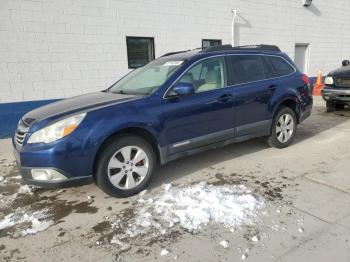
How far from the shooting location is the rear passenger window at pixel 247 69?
473 cm

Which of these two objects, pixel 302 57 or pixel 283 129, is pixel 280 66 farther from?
pixel 302 57

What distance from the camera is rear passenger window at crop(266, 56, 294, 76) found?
532 cm

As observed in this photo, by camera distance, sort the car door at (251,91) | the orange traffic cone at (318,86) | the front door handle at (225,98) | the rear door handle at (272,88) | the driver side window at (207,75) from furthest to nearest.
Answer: the orange traffic cone at (318,86) < the rear door handle at (272,88) < the car door at (251,91) < the front door handle at (225,98) < the driver side window at (207,75)

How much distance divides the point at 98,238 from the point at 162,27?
6.89 m

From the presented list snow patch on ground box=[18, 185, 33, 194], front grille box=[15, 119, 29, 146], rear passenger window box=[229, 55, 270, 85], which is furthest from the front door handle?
snow patch on ground box=[18, 185, 33, 194]

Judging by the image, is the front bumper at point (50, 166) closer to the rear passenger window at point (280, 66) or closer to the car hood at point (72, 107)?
the car hood at point (72, 107)

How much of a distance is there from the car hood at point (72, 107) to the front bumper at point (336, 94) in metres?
6.00

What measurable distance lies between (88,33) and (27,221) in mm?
5342

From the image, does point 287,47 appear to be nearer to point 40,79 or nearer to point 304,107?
point 304,107

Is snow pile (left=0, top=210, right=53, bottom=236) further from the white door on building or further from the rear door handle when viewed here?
the white door on building

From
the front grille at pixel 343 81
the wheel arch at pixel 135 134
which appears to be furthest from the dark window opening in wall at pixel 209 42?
the wheel arch at pixel 135 134

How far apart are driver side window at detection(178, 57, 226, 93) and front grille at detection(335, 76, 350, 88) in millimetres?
4757

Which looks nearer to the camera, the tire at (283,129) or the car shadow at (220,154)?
the car shadow at (220,154)

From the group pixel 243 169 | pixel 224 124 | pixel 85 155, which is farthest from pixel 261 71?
pixel 85 155
